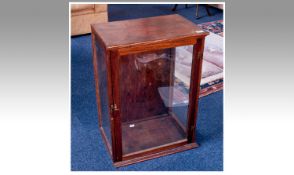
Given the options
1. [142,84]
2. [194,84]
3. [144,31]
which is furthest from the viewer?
[142,84]

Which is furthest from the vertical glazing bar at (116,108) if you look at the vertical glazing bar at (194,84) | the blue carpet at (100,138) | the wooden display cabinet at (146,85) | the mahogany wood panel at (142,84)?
the vertical glazing bar at (194,84)

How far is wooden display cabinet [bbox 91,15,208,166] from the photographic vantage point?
1418mm

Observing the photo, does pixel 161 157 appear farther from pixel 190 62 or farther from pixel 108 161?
pixel 190 62

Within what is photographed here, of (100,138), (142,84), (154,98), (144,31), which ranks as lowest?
(100,138)

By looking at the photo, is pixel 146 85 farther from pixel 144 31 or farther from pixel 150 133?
pixel 144 31

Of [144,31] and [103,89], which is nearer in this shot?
[144,31]

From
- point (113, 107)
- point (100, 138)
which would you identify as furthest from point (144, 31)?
point (100, 138)

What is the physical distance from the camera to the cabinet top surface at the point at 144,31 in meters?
1.38

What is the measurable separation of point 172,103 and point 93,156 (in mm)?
546

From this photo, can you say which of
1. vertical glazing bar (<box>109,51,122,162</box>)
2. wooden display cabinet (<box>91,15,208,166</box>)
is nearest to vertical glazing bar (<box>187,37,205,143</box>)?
wooden display cabinet (<box>91,15,208,166</box>)

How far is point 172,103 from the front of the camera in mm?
1929

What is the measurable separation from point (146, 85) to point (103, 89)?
31 centimetres

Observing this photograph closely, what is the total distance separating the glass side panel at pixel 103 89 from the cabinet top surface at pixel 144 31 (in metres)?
0.10

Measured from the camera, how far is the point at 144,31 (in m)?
1.47
